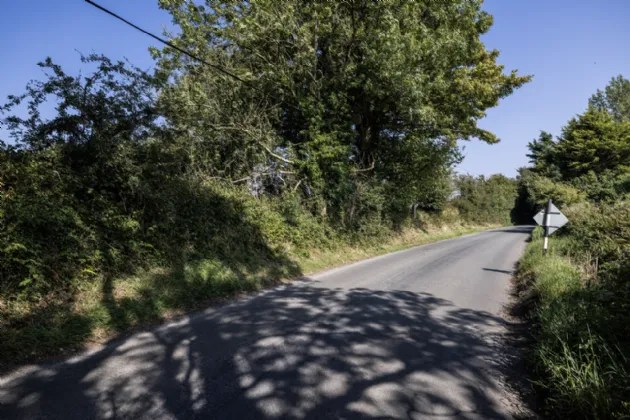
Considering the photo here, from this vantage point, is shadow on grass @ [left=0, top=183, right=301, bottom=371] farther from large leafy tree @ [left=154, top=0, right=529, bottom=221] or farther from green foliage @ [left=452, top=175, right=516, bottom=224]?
green foliage @ [left=452, top=175, right=516, bottom=224]

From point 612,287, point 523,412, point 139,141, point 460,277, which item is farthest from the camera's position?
point 460,277

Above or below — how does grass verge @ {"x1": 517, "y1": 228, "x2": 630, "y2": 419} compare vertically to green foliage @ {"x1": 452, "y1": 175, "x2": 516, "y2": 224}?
below

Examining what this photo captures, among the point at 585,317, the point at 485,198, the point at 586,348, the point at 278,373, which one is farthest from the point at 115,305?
the point at 485,198

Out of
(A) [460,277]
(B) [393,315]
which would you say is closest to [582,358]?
(B) [393,315]

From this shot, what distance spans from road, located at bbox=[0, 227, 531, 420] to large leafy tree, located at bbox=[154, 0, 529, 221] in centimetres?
719

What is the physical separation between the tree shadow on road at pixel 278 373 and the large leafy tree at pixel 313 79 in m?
7.30

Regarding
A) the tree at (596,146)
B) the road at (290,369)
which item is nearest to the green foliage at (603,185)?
the tree at (596,146)

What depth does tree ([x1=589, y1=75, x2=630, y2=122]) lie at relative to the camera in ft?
134

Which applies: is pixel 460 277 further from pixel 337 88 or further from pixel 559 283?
pixel 337 88

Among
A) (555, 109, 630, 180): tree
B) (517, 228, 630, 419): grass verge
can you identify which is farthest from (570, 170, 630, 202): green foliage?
(517, 228, 630, 419): grass verge

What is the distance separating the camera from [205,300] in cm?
653

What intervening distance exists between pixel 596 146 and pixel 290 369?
3362cm

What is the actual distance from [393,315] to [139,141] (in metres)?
6.41

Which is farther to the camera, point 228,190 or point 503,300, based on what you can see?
point 228,190
